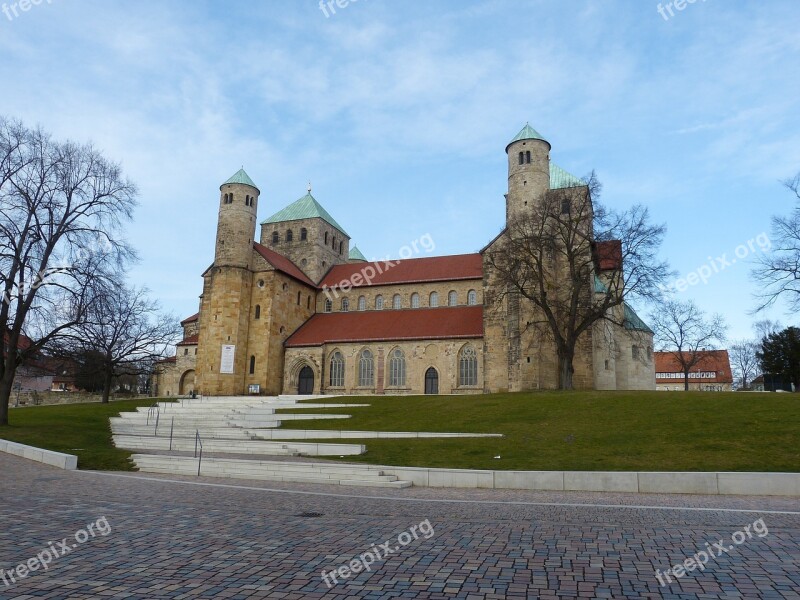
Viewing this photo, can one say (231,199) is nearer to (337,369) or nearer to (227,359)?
(227,359)

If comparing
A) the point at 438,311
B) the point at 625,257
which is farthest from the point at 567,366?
the point at 438,311

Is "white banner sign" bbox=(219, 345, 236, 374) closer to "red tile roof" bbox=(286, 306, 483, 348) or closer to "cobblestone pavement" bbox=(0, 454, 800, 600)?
"red tile roof" bbox=(286, 306, 483, 348)

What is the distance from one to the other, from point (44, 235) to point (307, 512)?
24.6 m

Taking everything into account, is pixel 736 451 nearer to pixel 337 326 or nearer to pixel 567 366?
pixel 567 366

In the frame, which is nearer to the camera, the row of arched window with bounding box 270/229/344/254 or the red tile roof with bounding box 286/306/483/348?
the red tile roof with bounding box 286/306/483/348

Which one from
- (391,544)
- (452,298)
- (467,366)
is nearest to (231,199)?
(452,298)

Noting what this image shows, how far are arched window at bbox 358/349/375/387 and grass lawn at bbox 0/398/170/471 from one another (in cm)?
1842

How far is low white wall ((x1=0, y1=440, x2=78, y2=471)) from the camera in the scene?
765 inches

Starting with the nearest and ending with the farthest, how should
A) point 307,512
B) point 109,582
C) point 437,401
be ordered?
point 109,582 → point 307,512 → point 437,401

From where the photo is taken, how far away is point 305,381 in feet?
175

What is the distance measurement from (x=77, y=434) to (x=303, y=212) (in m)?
40.7

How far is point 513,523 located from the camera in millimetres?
10812

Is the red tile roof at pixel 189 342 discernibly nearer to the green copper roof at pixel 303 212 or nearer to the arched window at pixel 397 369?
the green copper roof at pixel 303 212

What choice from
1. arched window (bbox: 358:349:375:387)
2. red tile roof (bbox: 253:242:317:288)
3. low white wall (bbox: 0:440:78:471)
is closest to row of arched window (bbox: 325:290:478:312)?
red tile roof (bbox: 253:242:317:288)
